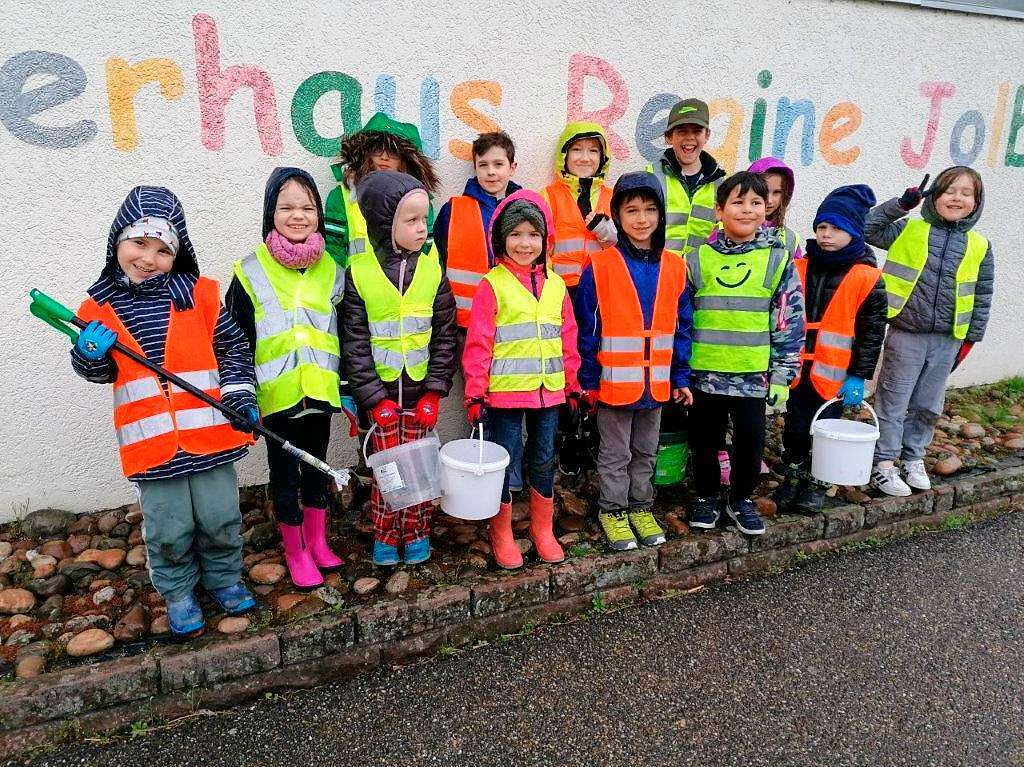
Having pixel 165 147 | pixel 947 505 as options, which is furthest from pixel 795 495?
pixel 165 147

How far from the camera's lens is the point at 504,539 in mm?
3303

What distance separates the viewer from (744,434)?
3.58 metres

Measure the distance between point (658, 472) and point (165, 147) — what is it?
3.32m

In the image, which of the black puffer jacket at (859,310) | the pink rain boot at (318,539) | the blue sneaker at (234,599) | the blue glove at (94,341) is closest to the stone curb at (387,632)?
the blue sneaker at (234,599)

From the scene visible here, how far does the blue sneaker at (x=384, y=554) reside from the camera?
3.18m

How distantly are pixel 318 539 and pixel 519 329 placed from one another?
1445mm

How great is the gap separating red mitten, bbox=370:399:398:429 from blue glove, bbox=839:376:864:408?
8.50 feet

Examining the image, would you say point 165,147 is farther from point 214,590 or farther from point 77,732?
point 77,732

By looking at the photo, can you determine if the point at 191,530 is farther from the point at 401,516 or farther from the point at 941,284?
the point at 941,284

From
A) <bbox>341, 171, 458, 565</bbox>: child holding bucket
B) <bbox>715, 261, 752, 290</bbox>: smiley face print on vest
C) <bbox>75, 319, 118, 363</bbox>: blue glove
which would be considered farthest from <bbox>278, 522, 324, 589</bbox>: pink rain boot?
<bbox>715, 261, 752, 290</bbox>: smiley face print on vest

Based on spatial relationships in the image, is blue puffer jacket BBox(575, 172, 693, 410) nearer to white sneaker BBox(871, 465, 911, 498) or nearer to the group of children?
the group of children

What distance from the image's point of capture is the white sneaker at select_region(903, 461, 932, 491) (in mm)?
4223

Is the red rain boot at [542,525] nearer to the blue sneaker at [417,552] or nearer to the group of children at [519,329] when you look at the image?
the group of children at [519,329]

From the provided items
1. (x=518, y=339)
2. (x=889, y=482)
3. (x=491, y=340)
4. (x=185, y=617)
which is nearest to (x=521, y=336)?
(x=518, y=339)
